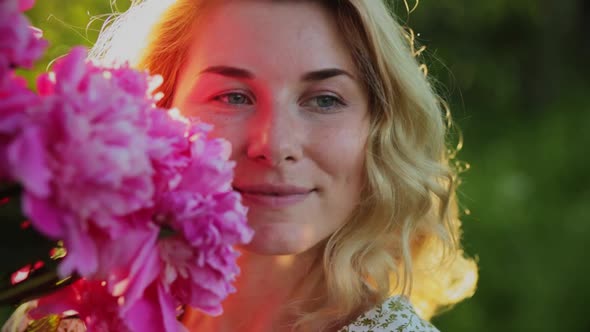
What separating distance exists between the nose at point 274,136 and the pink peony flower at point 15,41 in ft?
2.45

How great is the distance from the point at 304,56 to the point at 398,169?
0.36 m

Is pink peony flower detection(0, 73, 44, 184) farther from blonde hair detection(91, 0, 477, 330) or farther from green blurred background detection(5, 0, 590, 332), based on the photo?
green blurred background detection(5, 0, 590, 332)

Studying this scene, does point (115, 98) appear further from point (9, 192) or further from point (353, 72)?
point (353, 72)

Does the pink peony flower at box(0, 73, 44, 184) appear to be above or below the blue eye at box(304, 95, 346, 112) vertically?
above

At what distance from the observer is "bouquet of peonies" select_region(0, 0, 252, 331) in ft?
3.10

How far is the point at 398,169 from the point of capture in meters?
1.99

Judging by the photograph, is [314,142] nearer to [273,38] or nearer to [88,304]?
[273,38]

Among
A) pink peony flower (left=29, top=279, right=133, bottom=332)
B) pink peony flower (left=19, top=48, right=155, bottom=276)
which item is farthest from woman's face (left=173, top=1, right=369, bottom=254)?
pink peony flower (left=19, top=48, right=155, bottom=276)

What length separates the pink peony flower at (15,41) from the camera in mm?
928

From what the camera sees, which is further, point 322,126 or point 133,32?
point 133,32

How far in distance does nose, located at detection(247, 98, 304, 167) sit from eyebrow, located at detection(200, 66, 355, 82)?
6 centimetres

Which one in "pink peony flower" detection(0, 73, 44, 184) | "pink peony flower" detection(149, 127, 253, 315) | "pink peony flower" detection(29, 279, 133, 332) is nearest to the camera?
"pink peony flower" detection(0, 73, 44, 184)

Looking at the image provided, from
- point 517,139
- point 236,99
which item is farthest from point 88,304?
point 517,139

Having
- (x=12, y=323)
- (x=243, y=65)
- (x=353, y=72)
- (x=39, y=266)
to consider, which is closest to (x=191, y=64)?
(x=243, y=65)
